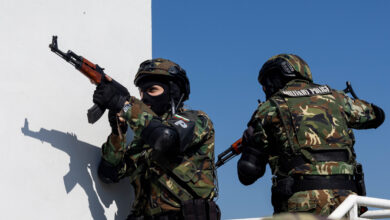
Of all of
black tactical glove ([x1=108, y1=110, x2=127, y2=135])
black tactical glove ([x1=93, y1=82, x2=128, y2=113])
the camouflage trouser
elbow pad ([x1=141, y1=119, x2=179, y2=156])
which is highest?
black tactical glove ([x1=93, y1=82, x2=128, y2=113])

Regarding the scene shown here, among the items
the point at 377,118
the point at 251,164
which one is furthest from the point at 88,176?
the point at 377,118

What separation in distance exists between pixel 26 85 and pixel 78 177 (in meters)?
0.90

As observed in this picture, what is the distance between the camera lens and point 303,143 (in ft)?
12.8

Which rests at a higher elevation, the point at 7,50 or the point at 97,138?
the point at 7,50

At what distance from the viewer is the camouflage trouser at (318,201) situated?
3783mm

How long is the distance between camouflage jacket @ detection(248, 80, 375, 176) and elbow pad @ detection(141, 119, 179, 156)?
612 mm

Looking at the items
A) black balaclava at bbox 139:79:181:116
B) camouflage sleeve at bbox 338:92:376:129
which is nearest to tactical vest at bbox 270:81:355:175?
camouflage sleeve at bbox 338:92:376:129

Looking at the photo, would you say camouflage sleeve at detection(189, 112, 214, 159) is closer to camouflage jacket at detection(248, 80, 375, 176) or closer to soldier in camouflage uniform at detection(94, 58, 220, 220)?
soldier in camouflage uniform at detection(94, 58, 220, 220)

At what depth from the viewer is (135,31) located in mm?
5672

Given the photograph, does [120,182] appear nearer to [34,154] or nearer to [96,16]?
[34,154]

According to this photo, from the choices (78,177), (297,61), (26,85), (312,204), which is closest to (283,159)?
(312,204)

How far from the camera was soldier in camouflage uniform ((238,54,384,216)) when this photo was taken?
386cm

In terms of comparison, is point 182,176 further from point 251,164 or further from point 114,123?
point 114,123

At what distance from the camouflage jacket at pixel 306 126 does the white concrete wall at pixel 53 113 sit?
1452 mm
